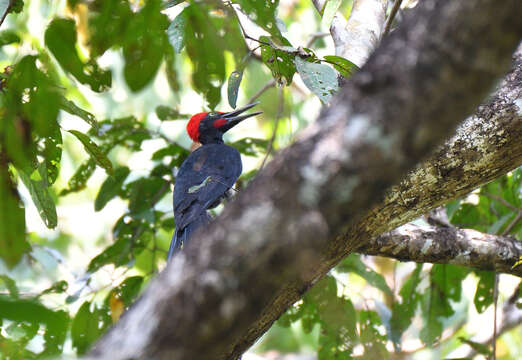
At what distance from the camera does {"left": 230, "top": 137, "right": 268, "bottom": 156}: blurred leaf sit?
13.0ft

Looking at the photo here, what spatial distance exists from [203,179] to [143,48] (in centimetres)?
223

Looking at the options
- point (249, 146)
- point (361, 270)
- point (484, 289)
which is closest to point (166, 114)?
point (249, 146)

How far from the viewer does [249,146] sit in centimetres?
408

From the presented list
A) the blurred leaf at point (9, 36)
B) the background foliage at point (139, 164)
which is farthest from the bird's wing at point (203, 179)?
the blurred leaf at point (9, 36)

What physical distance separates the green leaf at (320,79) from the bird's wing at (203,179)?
49.2 inches

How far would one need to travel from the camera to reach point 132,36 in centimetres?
133

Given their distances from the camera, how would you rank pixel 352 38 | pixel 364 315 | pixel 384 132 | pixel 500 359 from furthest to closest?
pixel 500 359 < pixel 364 315 < pixel 352 38 < pixel 384 132

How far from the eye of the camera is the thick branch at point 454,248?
9.11 feet

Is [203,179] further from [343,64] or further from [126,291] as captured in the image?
[343,64]

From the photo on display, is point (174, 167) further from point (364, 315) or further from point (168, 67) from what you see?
point (168, 67)

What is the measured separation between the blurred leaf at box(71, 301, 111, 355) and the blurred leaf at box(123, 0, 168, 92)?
7.68ft

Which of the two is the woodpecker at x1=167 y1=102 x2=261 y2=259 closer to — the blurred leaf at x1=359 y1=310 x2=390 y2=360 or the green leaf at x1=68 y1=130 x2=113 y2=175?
the green leaf at x1=68 y1=130 x2=113 y2=175

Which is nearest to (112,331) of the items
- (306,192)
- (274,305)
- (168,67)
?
(306,192)

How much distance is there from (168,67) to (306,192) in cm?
76
